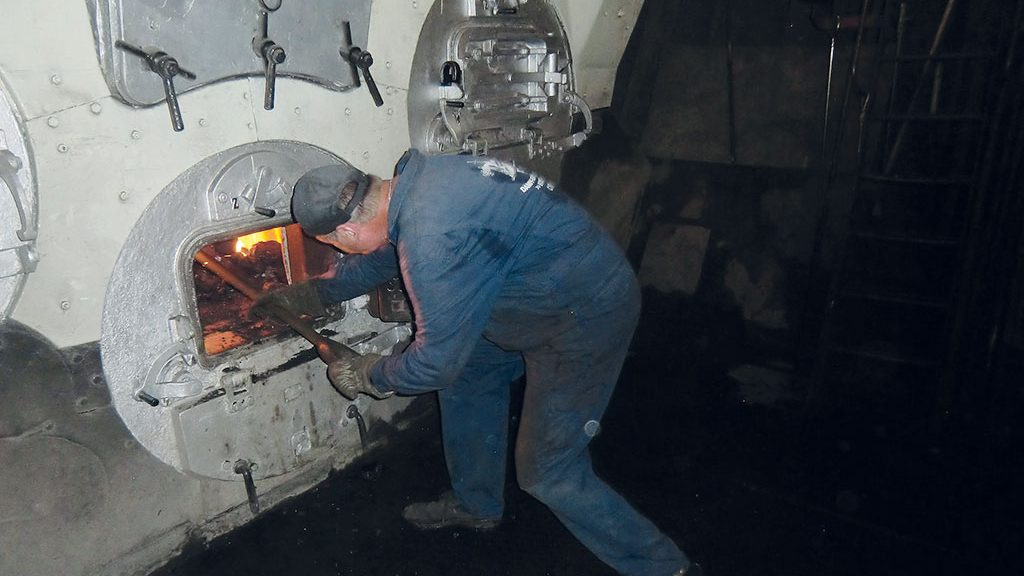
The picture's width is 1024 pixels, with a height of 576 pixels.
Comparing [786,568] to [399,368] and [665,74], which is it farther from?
[665,74]

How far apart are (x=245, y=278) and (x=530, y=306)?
105 cm

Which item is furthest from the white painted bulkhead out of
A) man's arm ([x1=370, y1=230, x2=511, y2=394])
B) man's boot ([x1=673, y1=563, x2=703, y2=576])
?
man's boot ([x1=673, y1=563, x2=703, y2=576])

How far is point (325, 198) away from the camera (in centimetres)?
184

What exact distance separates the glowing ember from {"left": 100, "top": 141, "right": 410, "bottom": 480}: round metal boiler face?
0.26 metres

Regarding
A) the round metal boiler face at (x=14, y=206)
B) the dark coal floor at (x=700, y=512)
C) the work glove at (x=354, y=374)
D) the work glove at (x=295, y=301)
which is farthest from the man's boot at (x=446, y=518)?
the round metal boiler face at (x=14, y=206)

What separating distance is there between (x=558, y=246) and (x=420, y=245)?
1.49ft

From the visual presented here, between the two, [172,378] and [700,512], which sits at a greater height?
[172,378]

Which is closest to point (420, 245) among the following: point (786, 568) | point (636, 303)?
point (636, 303)

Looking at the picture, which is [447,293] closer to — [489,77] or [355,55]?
[355,55]

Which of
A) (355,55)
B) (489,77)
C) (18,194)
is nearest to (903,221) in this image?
(489,77)

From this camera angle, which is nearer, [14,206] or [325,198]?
[14,206]

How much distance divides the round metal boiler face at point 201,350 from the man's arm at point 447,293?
646mm

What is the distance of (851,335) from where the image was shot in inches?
138

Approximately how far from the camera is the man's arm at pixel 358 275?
7.55ft
